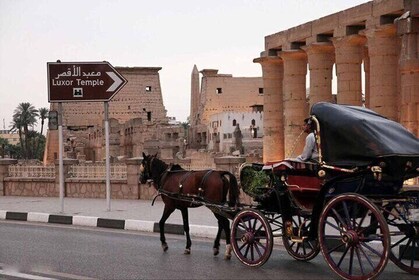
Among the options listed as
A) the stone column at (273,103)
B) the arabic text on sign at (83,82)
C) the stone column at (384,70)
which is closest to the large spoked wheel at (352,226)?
the arabic text on sign at (83,82)

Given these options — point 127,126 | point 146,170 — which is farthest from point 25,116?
point 146,170

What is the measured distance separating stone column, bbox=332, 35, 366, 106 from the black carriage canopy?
16362mm

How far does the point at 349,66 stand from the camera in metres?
24.9

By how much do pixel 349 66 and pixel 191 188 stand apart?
1538 cm

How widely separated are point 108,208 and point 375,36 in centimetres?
1026

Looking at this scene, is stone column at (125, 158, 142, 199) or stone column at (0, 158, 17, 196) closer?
stone column at (125, 158, 142, 199)

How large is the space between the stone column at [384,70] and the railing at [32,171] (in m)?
9.39

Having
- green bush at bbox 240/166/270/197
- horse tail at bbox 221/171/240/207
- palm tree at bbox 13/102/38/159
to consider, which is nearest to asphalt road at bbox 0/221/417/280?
horse tail at bbox 221/171/240/207

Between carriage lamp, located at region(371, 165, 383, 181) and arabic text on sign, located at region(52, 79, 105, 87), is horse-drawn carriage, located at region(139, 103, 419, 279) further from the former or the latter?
arabic text on sign, located at region(52, 79, 105, 87)

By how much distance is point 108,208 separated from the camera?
16.4 metres

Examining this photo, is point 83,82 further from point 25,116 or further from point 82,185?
point 25,116

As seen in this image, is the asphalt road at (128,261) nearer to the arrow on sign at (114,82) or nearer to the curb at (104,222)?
the curb at (104,222)

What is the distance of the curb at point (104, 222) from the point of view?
12.9 meters

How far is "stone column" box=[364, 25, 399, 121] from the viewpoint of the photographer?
74.6 ft
